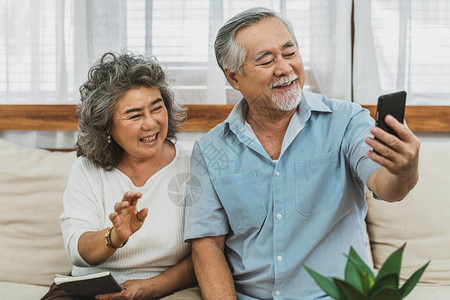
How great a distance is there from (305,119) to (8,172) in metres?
1.23

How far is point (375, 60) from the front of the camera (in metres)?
2.22

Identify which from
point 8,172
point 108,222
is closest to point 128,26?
point 8,172

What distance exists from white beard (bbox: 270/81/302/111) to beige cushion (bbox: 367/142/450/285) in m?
0.61

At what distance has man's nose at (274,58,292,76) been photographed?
156 centimetres

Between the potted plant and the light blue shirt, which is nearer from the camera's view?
the potted plant

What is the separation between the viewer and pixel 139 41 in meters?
2.32

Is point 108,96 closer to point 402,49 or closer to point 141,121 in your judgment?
point 141,121

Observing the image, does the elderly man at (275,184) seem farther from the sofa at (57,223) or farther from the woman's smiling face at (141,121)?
the sofa at (57,223)

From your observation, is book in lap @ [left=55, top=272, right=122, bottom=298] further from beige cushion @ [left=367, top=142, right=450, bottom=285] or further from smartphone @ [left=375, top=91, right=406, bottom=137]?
beige cushion @ [left=367, top=142, right=450, bottom=285]

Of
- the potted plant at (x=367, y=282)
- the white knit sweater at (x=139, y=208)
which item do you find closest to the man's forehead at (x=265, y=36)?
the white knit sweater at (x=139, y=208)

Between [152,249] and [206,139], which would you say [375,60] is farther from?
[152,249]

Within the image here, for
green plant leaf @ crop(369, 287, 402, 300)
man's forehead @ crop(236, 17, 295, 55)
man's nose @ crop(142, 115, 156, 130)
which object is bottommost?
green plant leaf @ crop(369, 287, 402, 300)

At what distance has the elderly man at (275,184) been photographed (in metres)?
1.56

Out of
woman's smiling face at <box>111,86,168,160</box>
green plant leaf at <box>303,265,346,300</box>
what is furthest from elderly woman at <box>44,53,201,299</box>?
green plant leaf at <box>303,265,346,300</box>
